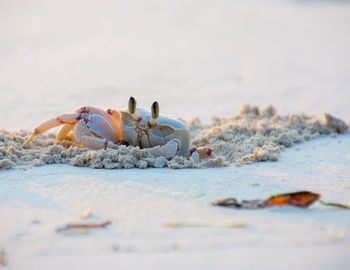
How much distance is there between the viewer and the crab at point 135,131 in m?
4.55

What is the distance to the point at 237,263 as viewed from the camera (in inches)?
101

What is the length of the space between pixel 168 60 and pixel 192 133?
3.87 meters

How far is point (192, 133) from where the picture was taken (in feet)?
19.9

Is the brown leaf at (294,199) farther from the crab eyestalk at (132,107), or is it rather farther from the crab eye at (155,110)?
the crab eyestalk at (132,107)

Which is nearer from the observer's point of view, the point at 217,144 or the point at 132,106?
the point at 132,106

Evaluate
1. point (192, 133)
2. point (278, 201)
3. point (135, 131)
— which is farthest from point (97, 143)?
point (278, 201)

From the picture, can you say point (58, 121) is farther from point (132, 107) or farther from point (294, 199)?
point (294, 199)

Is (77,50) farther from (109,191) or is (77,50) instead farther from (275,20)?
(109,191)

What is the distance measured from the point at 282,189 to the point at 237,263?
52.4 inches

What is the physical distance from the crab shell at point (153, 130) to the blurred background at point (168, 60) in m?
2.17

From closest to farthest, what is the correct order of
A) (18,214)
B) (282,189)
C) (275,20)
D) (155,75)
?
(18,214), (282,189), (155,75), (275,20)

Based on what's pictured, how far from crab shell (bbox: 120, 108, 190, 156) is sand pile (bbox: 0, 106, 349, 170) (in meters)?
0.20

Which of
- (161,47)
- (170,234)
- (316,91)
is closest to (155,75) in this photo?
(161,47)

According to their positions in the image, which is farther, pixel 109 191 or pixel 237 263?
pixel 109 191
